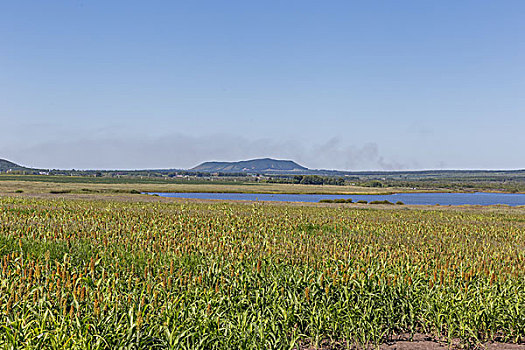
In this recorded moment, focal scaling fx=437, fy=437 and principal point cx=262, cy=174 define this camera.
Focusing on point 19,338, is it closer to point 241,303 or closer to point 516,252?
point 241,303

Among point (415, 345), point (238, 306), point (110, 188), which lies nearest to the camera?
point (415, 345)

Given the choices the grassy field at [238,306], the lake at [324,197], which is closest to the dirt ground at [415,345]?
the grassy field at [238,306]

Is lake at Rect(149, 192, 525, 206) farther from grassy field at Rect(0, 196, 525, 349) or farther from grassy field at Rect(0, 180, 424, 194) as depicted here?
grassy field at Rect(0, 196, 525, 349)

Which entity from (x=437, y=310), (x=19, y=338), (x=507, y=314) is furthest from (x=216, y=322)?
(x=507, y=314)

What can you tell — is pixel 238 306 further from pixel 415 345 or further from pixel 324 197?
pixel 324 197

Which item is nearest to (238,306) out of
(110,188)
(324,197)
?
(324,197)

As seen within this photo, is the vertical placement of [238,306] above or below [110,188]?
above

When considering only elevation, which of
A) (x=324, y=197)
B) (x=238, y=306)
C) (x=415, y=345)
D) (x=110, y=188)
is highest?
(x=238, y=306)

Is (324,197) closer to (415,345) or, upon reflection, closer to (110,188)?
(110,188)

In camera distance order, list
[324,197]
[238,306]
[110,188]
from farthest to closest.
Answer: [110,188]
[324,197]
[238,306]

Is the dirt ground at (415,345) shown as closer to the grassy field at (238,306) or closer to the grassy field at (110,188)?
the grassy field at (238,306)

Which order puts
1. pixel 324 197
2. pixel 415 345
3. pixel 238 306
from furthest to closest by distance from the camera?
pixel 324 197 → pixel 238 306 → pixel 415 345

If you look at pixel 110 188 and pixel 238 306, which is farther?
pixel 110 188

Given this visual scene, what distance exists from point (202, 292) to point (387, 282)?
3.96 metres
